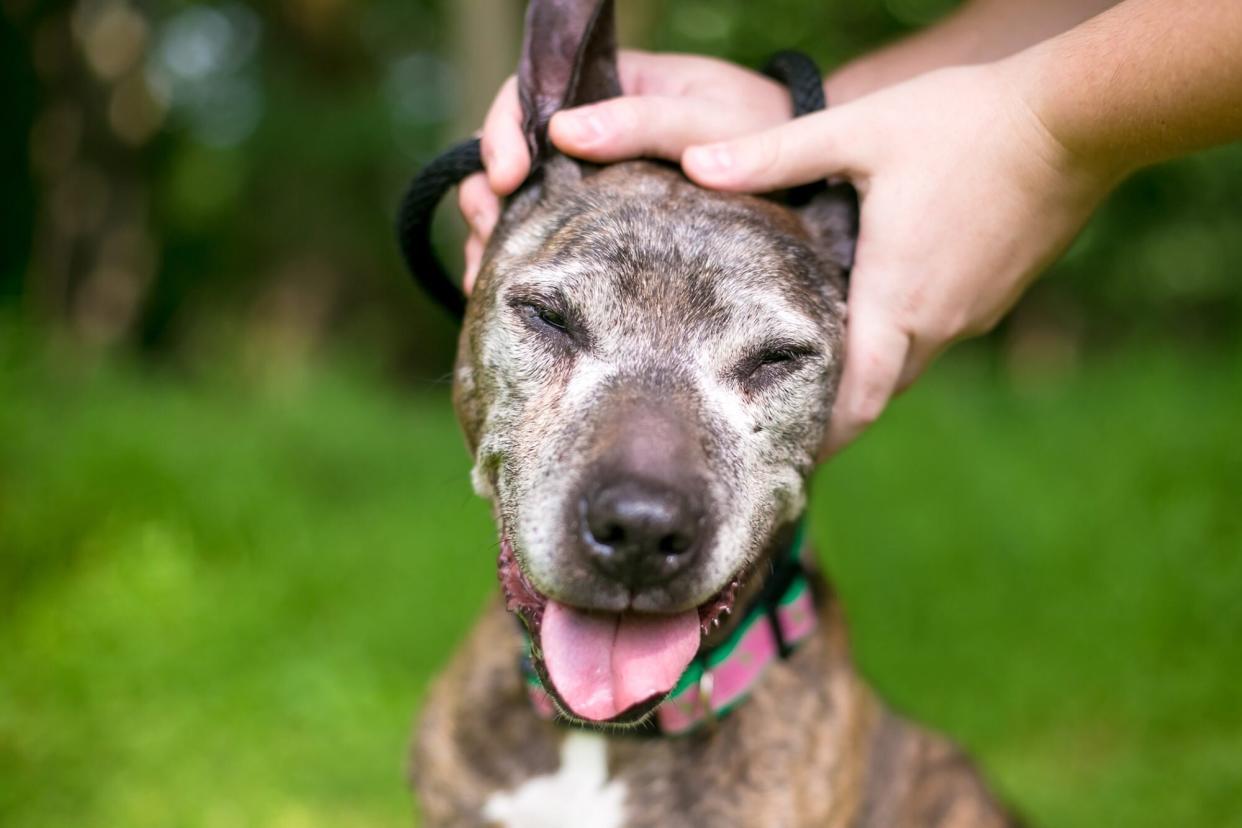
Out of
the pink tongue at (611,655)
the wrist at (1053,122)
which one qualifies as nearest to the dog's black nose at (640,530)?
the pink tongue at (611,655)

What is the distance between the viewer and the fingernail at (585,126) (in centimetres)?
285

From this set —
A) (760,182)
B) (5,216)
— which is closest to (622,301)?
(760,182)

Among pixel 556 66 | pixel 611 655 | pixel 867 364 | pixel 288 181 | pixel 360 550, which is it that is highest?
pixel 556 66

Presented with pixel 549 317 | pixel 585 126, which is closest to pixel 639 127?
pixel 585 126

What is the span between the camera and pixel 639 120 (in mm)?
2877

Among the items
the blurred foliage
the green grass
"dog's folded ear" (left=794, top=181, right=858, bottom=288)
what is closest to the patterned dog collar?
"dog's folded ear" (left=794, top=181, right=858, bottom=288)

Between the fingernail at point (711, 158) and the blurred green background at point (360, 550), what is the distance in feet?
3.76

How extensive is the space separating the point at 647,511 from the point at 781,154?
40.2 inches

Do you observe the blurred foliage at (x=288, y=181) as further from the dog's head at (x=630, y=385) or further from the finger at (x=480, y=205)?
the dog's head at (x=630, y=385)

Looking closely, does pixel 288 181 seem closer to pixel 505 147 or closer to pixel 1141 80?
pixel 505 147

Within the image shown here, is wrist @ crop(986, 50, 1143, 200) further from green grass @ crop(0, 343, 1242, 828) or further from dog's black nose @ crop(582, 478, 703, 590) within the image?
green grass @ crop(0, 343, 1242, 828)

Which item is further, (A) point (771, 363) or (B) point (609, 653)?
(A) point (771, 363)

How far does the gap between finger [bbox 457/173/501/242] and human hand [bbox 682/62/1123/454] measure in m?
0.58

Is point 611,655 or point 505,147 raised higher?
point 505,147
